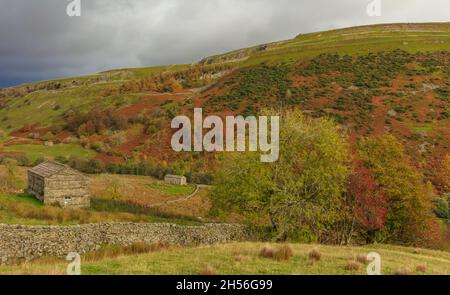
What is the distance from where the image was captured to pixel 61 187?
32.5m

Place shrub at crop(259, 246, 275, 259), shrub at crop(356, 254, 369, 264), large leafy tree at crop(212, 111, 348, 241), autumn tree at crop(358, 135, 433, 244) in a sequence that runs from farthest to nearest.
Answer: autumn tree at crop(358, 135, 433, 244) < large leafy tree at crop(212, 111, 348, 241) < shrub at crop(259, 246, 275, 259) < shrub at crop(356, 254, 369, 264)

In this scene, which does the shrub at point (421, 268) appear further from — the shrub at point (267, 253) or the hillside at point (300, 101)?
the hillside at point (300, 101)

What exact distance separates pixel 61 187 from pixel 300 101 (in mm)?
50309

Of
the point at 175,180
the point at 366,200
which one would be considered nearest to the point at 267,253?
the point at 366,200

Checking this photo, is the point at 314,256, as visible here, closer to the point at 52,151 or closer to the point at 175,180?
the point at 175,180

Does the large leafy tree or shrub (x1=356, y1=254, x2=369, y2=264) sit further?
the large leafy tree

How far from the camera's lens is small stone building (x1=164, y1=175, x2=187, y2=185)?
50.0 metres

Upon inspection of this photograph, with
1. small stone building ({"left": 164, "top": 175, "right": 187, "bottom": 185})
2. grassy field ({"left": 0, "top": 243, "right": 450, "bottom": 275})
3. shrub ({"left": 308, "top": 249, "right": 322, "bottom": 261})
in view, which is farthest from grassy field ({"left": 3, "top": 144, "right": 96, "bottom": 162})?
shrub ({"left": 308, "top": 249, "right": 322, "bottom": 261})

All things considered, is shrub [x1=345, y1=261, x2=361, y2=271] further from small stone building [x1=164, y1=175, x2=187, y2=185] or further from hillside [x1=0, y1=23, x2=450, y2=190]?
hillside [x1=0, y1=23, x2=450, y2=190]

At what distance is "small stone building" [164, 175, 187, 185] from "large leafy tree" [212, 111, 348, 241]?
21715 mm

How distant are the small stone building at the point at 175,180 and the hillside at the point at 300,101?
500 cm

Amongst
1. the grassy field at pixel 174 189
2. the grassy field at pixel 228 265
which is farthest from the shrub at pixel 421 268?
the grassy field at pixel 174 189

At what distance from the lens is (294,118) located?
2847 cm
